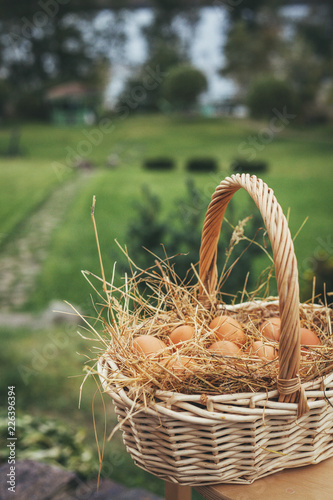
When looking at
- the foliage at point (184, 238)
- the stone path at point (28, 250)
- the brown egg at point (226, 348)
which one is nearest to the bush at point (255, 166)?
the stone path at point (28, 250)

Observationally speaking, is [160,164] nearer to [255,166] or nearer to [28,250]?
[255,166]

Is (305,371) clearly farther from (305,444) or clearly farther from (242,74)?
(242,74)

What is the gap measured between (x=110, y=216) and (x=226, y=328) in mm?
5768

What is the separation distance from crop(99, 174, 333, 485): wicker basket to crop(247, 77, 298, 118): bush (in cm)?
764

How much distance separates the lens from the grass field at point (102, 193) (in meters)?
3.03

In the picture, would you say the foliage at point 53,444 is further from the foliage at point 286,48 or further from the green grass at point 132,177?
the foliage at point 286,48

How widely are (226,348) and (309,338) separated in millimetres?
205

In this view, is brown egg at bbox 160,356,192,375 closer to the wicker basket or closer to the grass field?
the wicker basket

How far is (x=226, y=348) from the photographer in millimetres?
1070

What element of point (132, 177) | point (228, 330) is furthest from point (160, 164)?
point (228, 330)

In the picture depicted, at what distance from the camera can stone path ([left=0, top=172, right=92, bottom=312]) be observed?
4707mm

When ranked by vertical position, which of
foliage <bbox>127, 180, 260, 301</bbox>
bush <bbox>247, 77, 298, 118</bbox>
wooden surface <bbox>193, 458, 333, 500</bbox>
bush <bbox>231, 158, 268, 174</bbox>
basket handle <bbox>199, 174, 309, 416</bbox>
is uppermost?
basket handle <bbox>199, 174, 309, 416</bbox>

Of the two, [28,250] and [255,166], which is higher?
[255,166]

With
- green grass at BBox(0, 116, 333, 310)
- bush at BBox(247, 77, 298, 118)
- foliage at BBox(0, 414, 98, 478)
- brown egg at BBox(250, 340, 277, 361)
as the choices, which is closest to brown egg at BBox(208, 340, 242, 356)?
brown egg at BBox(250, 340, 277, 361)
